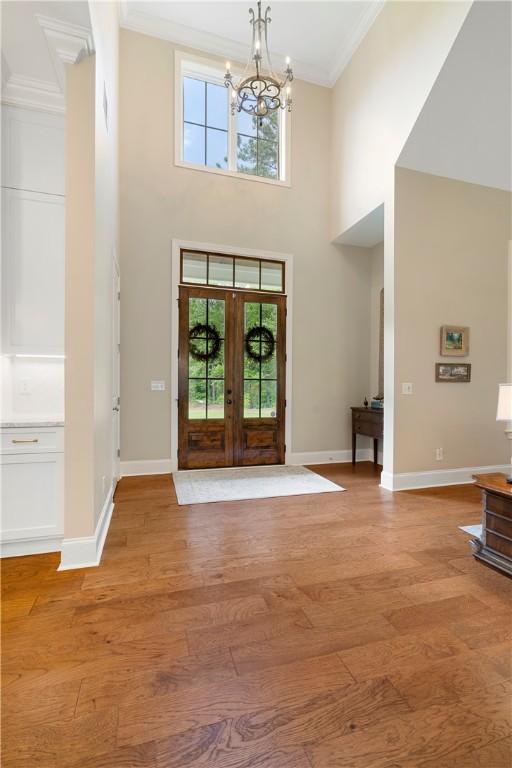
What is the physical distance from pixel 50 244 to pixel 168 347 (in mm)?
2039

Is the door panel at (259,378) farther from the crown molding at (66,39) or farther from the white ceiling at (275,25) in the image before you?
the white ceiling at (275,25)

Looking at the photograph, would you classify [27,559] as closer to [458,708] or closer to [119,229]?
[458,708]

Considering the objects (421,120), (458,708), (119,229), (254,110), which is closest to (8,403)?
(119,229)

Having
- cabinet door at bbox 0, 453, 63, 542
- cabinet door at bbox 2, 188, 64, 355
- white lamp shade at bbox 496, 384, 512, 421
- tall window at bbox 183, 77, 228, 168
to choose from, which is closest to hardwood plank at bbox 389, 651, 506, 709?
white lamp shade at bbox 496, 384, 512, 421

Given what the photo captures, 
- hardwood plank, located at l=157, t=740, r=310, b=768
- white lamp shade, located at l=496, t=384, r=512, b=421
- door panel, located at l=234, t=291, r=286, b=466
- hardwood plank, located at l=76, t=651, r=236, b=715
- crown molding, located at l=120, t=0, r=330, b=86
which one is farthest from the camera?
door panel, located at l=234, t=291, r=286, b=466

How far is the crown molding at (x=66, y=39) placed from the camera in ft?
6.60

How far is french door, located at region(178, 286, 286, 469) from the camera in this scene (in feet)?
15.6

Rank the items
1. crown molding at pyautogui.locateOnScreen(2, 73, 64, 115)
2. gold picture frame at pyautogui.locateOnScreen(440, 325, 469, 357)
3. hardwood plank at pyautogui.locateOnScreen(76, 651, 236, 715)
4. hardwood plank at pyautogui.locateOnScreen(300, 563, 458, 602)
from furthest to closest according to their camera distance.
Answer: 1. gold picture frame at pyautogui.locateOnScreen(440, 325, 469, 357)
2. crown molding at pyautogui.locateOnScreen(2, 73, 64, 115)
3. hardwood plank at pyautogui.locateOnScreen(300, 563, 458, 602)
4. hardwood plank at pyautogui.locateOnScreen(76, 651, 236, 715)

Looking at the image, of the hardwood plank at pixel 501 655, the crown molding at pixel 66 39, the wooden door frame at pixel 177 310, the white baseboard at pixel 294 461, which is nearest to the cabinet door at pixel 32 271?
the crown molding at pixel 66 39

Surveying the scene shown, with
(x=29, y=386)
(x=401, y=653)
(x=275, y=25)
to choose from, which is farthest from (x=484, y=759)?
(x=275, y=25)

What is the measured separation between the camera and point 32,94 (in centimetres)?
263

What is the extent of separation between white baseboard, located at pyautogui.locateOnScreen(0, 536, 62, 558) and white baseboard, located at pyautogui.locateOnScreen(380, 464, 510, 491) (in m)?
3.28

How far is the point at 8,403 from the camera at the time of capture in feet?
9.57

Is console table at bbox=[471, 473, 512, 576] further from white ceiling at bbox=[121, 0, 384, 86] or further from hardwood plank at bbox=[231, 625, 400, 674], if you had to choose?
white ceiling at bbox=[121, 0, 384, 86]
